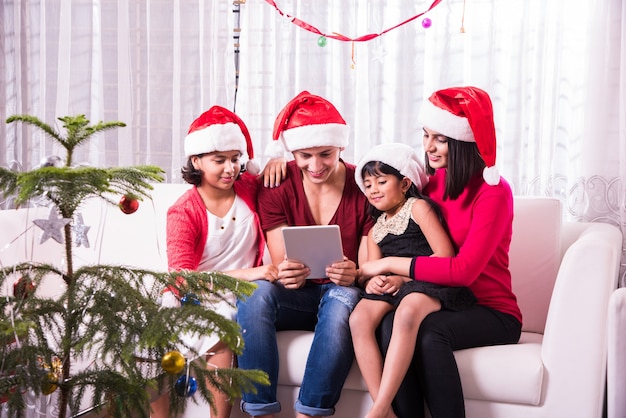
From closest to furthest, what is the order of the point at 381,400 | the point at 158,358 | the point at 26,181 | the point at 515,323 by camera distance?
the point at 26,181 < the point at 158,358 < the point at 381,400 < the point at 515,323

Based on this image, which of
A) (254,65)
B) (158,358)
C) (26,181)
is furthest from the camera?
(254,65)

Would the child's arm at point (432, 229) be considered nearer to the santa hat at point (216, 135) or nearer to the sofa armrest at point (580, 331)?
the sofa armrest at point (580, 331)

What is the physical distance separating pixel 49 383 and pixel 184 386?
0.72 ft

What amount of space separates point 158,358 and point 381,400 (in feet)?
2.67

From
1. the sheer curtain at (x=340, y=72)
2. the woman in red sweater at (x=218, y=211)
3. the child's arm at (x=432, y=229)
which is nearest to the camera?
the child's arm at (x=432, y=229)

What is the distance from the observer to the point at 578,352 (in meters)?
1.93

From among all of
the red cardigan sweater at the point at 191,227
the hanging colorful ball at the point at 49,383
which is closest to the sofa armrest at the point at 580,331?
the red cardigan sweater at the point at 191,227

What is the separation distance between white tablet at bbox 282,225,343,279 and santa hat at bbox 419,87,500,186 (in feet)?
1.39

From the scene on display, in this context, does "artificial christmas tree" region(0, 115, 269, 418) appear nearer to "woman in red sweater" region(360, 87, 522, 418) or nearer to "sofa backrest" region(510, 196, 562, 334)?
"woman in red sweater" region(360, 87, 522, 418)

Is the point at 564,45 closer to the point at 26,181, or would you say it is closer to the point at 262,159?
the point at 262,159

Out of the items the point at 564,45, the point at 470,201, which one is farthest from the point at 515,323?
the point at 564,45

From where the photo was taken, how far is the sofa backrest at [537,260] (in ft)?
7.76

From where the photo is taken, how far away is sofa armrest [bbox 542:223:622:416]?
1914 mm

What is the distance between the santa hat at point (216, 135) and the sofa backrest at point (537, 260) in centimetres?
91
